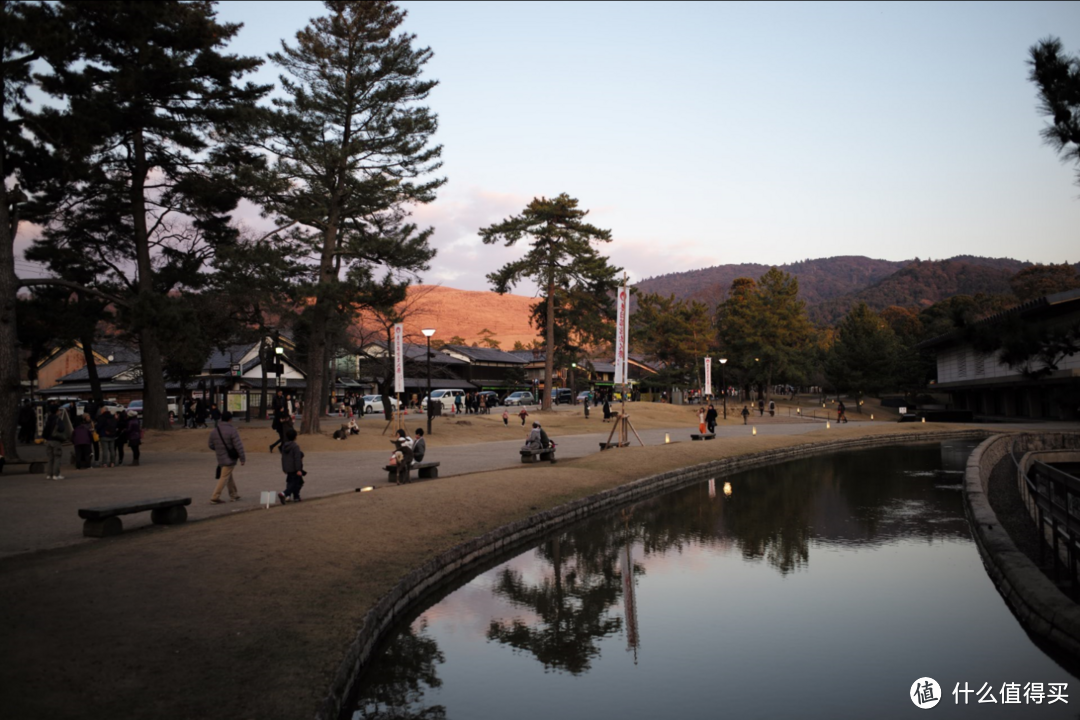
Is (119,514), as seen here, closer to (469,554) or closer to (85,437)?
(469,554)

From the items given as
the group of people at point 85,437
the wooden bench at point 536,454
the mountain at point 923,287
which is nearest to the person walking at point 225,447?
the group of people at point 85,437

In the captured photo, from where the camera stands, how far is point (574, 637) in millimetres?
8969

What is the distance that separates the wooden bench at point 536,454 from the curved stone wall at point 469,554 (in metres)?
3.35

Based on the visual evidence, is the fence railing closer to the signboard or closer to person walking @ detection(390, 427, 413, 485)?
person walking @ detection(390, 427, 413, 485)

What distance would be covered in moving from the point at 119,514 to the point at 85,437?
1082 cm

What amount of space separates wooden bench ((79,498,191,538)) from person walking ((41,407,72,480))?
25.0 feet

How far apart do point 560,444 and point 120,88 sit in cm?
2031

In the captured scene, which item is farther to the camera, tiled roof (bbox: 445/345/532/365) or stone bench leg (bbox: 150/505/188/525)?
tiled roof (bbox: 445/345/532/365)

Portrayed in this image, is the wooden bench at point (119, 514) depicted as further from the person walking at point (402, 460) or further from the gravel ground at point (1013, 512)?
the gravel ground at point (1013, 512)

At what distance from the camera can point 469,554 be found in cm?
1207

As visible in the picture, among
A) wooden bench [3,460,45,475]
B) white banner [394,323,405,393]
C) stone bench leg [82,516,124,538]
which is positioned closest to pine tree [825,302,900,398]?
white banner [394,323,405,393]

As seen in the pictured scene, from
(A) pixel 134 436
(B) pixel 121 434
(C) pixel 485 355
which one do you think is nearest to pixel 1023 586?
(A) pixel 134 436

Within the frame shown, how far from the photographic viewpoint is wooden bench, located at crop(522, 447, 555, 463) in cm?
2228
